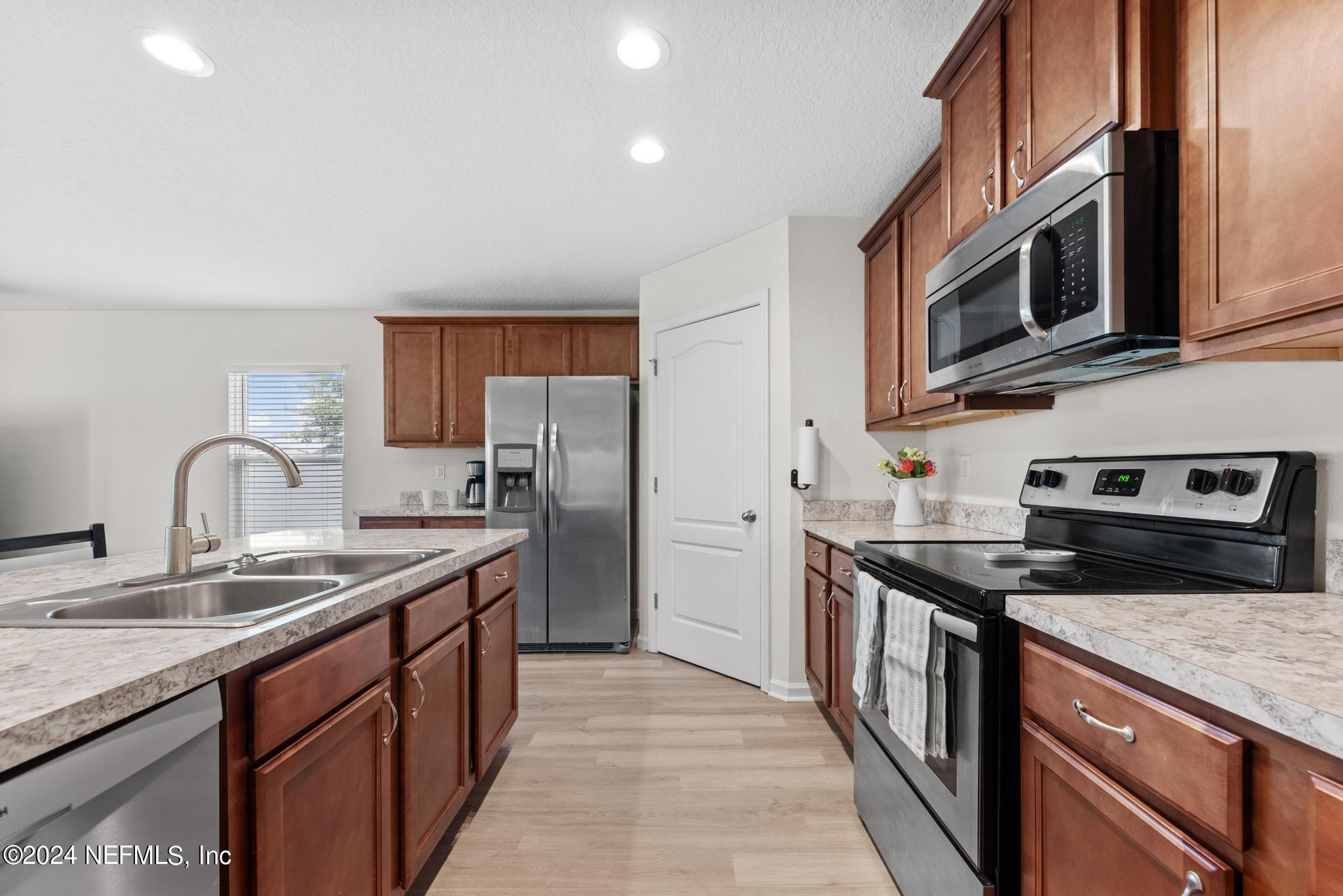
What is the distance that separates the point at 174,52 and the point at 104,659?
1.97 metres

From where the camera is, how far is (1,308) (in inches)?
187

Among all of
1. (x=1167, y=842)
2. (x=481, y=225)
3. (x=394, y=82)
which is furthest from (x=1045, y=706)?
(x=481, y=225)

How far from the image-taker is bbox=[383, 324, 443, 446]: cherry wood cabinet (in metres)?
4.54

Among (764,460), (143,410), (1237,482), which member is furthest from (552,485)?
(143,410)

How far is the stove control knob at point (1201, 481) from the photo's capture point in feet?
4.39

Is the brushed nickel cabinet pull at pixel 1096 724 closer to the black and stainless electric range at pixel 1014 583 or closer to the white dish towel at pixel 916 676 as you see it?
the black and stainless electric range at pixel 1014 583

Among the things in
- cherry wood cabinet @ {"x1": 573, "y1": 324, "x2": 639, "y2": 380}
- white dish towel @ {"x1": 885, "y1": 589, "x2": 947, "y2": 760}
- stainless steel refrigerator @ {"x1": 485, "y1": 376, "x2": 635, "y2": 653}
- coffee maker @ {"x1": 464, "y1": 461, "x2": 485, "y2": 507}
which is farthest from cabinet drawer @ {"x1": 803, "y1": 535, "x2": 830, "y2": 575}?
coffee maker @ {"x1": 464, "y1": 461, "x2": 485, "y2": 507}

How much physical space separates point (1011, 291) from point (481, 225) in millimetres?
2660

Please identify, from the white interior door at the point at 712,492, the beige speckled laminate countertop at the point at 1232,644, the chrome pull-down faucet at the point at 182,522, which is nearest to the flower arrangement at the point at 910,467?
the white interior door at the point at 712,492

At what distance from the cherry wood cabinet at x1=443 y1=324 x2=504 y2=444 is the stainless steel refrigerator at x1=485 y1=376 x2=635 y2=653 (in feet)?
2.05

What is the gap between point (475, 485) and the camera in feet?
15.0

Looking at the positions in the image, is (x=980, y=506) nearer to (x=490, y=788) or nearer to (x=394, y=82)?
(x=490, y=788)

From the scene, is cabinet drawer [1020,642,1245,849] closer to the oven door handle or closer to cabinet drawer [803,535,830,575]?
the oven door handle

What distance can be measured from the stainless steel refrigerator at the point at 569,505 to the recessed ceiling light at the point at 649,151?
1545 mm
